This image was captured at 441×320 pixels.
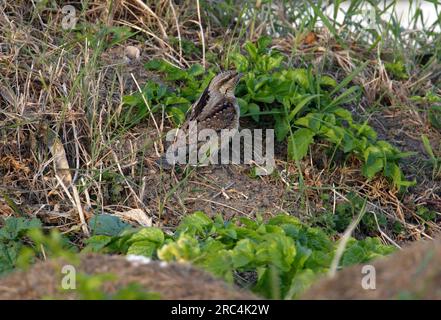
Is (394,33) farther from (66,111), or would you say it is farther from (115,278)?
(115,278)

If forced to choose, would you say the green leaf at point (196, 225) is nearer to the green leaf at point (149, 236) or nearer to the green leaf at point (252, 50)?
the green leaf at point (149, 236)

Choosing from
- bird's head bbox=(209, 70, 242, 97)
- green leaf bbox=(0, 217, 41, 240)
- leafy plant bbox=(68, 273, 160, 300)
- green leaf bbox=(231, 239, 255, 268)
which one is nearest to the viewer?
leafy plant bbox=(68, 273, 160, 300)

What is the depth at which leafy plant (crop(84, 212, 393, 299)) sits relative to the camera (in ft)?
14.3

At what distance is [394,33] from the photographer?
25.3 feet

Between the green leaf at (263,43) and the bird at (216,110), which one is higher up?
the green leaf at (263,43)

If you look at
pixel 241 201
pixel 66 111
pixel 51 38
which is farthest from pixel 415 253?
pixel 51 38

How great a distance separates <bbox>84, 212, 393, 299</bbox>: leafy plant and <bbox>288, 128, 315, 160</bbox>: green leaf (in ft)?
3.57

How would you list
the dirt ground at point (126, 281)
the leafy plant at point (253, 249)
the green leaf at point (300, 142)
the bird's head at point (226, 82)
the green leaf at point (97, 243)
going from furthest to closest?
1. the bird's head at point (226, 82)
2. the green leaf at point (300, 142)
3. the green leaf at point (97, 243)
4. the leafy plant at point (253, 249)
5. the dirt ground at point (126, 281)

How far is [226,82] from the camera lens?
6691mm

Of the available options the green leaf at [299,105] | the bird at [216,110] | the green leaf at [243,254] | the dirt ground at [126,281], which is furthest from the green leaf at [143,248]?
the green leaf at [299,105]

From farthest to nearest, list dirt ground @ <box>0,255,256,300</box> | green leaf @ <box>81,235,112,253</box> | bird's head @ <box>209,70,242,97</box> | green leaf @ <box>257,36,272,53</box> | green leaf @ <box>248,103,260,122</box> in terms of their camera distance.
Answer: green leaf @ <box>257,36,272,53</box>, green leaf @ <box>248,103,260,122</box>, bird's head @ <box>209,70,242,97</box>, green leaf @ <box>81,235,112,253</box>, dirt ground @ <box>0,255,256,300</box>

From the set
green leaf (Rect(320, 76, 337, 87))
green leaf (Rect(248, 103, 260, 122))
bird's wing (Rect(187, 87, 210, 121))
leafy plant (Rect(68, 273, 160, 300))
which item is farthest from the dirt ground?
green leaf (Rect(320, 76, 337, 87))

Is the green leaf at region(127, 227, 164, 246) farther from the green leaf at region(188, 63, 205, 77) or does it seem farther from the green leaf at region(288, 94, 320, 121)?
the green leaf at region(188, 63, 205, 77)

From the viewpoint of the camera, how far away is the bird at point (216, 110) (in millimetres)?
6551
